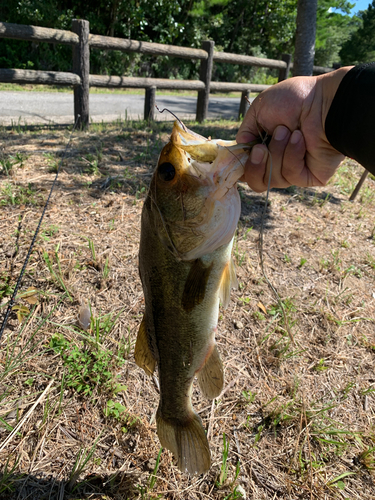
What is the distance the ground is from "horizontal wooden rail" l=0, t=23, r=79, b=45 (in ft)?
Answer: 9.53

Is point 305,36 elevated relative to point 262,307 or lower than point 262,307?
elevated

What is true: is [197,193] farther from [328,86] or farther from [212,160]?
[328,86]

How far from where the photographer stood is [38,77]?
247 inches

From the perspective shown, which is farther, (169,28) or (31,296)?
(169,28)

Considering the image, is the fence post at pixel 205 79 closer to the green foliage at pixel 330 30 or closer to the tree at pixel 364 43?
the green foliage at pixel 330 30

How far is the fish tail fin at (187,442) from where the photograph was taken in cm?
169

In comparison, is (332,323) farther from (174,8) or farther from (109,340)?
(174,8)

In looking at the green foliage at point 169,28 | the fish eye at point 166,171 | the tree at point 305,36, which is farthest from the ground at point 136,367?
A: the green foliage at point 169,28

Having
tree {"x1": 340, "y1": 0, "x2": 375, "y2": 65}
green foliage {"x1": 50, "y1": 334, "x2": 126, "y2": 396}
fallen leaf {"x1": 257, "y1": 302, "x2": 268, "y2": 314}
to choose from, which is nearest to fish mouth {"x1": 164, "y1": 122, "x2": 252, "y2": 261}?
green foliage {"x1": 50, "y1": 334, "x2": 126, "y2": 396}

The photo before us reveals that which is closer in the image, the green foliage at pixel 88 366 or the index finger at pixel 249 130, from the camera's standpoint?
the index finger at pixel 249 130

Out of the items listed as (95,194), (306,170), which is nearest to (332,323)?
(306,170)

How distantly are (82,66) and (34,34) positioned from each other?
93cm

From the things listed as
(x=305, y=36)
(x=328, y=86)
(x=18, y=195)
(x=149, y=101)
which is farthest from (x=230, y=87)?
(x=328, y=86)

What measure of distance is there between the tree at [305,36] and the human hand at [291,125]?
5.08 m
